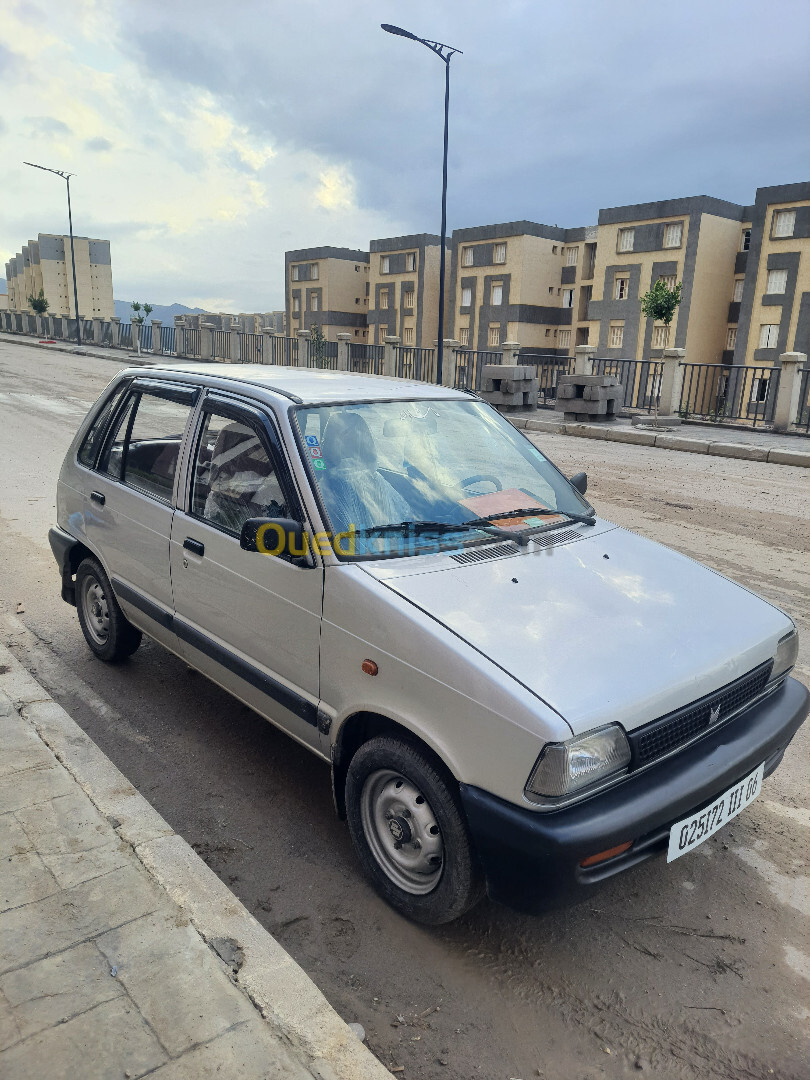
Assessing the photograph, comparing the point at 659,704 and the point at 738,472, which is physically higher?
the point at 659,704

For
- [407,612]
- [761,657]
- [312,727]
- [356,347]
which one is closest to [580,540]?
[761,657]

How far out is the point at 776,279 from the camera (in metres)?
48.8

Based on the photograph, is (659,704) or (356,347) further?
(356,347)

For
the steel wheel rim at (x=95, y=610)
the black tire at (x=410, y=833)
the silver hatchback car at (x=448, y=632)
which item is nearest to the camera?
the silver hatchback car at (x=448, y=632)

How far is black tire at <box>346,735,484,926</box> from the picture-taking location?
235 cm

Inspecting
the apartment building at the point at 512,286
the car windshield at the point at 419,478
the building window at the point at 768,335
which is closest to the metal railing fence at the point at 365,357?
the car windshield at the point at 419,478

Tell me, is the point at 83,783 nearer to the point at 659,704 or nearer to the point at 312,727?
the point at 312,727

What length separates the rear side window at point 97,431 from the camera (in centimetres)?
436

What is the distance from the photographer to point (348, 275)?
79.4 metres

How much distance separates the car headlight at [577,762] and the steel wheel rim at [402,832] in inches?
17.6

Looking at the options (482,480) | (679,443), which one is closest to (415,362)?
(679,443)

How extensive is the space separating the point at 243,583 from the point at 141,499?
3.60ft

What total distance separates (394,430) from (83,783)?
193 cm

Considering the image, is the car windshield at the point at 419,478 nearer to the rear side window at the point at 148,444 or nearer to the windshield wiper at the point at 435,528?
the windshield wiper at the point at 435,528
